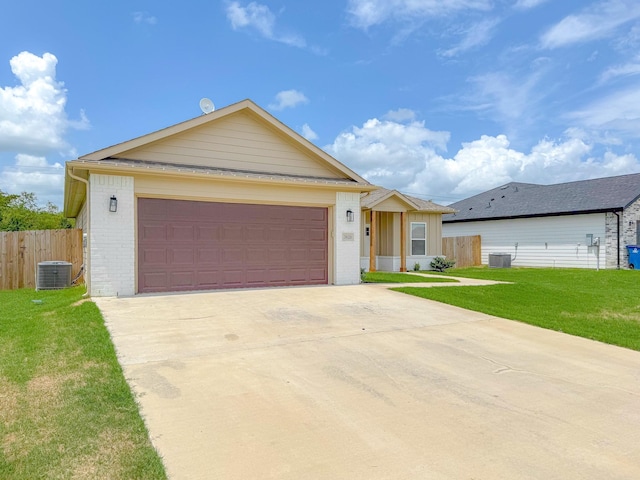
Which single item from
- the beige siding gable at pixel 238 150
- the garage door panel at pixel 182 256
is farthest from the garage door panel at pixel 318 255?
the garage door panel at pixel 182 256

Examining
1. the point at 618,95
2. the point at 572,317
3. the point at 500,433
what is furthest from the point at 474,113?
the point at 500,433

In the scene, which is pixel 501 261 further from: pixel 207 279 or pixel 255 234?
pixel 207 279

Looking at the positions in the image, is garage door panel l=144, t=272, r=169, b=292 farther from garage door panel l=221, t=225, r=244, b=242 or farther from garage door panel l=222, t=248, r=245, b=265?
garage door panel l=221, t=225, r=244, b=242

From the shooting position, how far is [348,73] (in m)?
16.5

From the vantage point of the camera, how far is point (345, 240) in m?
A: 11.3

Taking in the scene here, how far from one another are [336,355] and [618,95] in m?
15.1

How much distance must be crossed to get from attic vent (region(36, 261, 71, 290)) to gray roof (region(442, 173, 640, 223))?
2176cm

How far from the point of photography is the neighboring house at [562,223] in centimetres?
1958

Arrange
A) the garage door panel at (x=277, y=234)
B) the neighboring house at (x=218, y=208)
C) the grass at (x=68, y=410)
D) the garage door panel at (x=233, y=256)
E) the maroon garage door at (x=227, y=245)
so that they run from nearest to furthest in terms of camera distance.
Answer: the grass at (x=68, y=410)
the neighboring house at (x=218, y=208)
the maroon garage door at (x=227, y=245)
the garage door panel at (x=233, y=256)
the garage door panel at (x=277, y=234)

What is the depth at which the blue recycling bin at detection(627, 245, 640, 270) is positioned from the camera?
1911 centimetres

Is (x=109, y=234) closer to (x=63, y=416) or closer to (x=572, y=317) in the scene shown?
(x=63, y=416)

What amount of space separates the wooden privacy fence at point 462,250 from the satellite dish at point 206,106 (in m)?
15.6

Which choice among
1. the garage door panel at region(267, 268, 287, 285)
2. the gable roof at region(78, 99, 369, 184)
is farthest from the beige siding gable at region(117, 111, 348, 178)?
the garage door panel at region(267, 268, 287, 285)

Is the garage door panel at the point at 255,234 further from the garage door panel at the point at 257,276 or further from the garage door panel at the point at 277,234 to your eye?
the garage door panel at the point at 257,276
